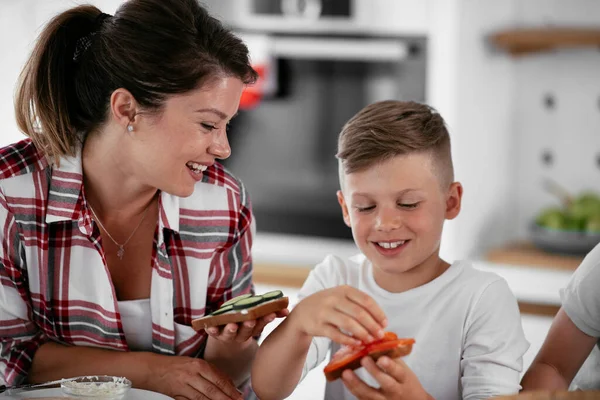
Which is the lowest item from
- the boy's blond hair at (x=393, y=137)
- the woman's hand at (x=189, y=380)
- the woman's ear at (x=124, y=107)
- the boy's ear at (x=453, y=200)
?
the woman's hand at (x=189, y=380)

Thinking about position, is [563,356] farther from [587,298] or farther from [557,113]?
[557,113]

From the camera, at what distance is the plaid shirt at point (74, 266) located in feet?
4.57

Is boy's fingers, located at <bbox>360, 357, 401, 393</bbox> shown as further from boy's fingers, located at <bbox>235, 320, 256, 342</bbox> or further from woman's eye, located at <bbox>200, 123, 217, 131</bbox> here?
woman's eye, located at <bbox>200, 123, 217, 131</bbox>

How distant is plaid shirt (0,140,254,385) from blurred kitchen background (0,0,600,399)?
1331 millimetres

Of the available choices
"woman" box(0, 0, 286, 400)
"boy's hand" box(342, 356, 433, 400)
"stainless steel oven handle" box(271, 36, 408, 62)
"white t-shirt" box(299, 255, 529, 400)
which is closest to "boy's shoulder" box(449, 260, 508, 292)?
"white t-shirt" box(299, 255, 529, 400)

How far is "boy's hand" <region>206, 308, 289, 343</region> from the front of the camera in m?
1.19

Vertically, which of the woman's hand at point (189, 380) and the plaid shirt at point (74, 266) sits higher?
the plaid shirt at point (74, 266)

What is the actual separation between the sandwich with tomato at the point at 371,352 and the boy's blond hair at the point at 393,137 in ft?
1.18

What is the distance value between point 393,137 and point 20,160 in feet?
2.20

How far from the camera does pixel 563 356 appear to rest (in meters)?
1.33

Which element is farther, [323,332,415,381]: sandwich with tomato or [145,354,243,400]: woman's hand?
[145,354,243,400]: woman's hand

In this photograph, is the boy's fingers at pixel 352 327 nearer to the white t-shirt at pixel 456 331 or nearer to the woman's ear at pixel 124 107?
the white t-shirt at pixel 456 331

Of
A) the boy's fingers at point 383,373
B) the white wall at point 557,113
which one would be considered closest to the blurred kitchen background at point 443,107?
the white wall at point 557,113

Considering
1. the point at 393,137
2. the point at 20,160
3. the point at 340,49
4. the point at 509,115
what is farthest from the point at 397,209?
the point at 509,115
